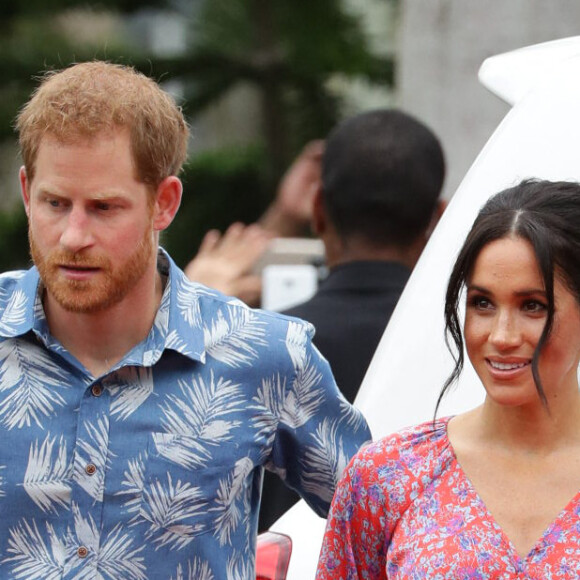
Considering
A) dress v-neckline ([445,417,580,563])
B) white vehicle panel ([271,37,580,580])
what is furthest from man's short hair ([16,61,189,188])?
dress v-neckline ([445,417,580,563])

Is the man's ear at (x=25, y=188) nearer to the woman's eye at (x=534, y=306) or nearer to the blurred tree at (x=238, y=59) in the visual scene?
the woman's eye at (x=534, y=306)

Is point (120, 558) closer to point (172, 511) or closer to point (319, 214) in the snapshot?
point (172, 511)

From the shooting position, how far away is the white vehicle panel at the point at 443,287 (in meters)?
3.23

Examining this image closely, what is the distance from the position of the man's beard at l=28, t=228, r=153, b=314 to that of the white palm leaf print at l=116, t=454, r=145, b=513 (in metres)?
0.27

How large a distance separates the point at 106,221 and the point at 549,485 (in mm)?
859

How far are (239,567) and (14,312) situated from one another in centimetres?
60

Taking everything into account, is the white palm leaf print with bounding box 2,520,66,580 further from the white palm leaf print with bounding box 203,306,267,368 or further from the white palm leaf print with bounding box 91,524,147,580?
the white palm leaf print with bounding box 203,306,267,368

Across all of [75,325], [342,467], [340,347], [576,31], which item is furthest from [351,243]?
[576,31]

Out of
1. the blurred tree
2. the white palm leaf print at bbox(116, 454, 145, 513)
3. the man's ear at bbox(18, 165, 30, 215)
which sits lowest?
the blurred tree

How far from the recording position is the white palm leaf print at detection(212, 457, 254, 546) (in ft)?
9.26

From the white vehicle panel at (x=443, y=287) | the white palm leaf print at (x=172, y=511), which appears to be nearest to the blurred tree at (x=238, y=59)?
the white vehicle panel at (x=443, y=287)

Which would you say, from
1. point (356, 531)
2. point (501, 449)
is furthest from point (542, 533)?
point (356, 531)

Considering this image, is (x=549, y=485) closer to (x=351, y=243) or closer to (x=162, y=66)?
(x=351, y=243)

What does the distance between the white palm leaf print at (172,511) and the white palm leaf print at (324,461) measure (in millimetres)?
303
